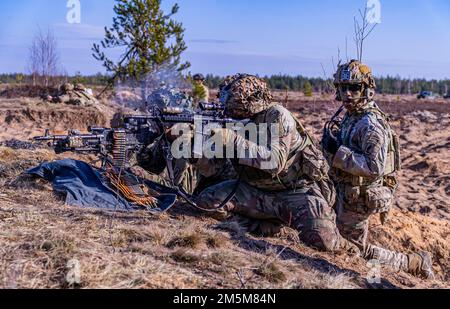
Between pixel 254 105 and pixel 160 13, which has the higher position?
pixel 160 13

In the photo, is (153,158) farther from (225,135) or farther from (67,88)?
(67,88)

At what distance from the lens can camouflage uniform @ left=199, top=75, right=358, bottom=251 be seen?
485 centimetres

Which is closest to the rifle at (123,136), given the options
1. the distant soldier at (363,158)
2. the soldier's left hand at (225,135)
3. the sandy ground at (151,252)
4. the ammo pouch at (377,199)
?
the sandy ground at (151,252)

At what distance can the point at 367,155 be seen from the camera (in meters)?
4.84

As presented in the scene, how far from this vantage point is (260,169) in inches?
194

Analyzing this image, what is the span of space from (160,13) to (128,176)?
10153 mm

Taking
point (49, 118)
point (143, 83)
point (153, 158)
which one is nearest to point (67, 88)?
point (49, 118)

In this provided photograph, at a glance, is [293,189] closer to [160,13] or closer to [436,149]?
[436,149]

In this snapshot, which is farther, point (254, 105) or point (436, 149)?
point (436, 149)

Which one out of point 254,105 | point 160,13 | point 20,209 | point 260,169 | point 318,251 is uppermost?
point 160,13

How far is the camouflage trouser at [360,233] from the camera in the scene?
5402mm

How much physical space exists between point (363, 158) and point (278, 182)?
0.79 m
